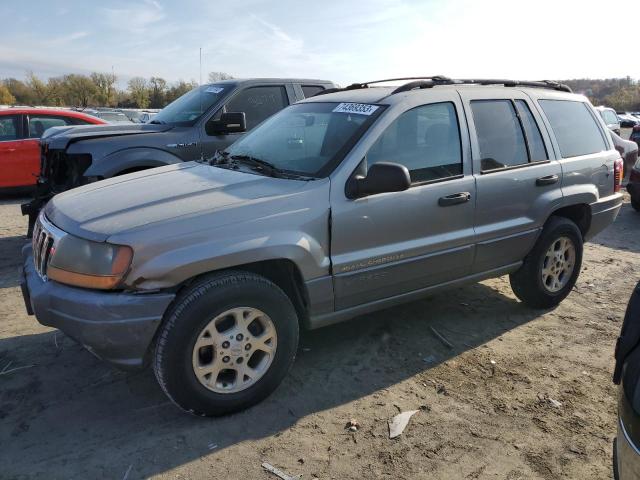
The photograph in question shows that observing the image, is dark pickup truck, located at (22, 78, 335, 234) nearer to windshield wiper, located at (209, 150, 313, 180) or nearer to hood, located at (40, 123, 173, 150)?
hood, located at (40, 123, 173, 150)

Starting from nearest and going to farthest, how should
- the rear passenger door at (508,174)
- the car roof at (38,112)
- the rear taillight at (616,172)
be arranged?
the rear passenger door at (508,174) < the rear taillight at (616,172) < the car roof at (38,112)

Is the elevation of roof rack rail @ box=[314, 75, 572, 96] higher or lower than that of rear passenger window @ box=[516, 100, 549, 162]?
higher

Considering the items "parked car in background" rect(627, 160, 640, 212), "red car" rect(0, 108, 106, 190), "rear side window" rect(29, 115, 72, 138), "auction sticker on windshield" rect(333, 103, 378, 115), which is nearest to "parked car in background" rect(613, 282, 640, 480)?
"auction sticker on windshield" rect(333, 103, 378, 115)

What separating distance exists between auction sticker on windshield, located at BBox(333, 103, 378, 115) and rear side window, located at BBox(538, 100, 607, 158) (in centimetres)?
180

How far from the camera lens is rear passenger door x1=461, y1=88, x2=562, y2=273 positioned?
4.02 meters

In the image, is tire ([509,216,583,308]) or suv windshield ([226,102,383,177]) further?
tire ([509,216,583,308])

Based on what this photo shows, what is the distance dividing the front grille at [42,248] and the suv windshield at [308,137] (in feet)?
4.82

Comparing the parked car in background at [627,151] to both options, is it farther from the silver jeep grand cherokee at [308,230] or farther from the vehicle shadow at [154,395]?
the vehicle shadow at [154,395]

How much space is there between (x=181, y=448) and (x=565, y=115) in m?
4.15

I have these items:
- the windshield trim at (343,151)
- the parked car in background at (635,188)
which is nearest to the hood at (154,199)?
the windshield trim at (343,151)

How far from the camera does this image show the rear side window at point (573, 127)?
4625 millimetres

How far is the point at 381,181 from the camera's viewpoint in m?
3.21

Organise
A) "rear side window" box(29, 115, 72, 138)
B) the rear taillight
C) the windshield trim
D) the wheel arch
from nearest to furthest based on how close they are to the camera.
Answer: the windshield trim → the wheel arch → the rear taillight → "rear side window" box(29, 115, 72, 138)

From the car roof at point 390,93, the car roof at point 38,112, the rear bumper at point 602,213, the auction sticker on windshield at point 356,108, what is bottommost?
the rear bumper at point 602,213
